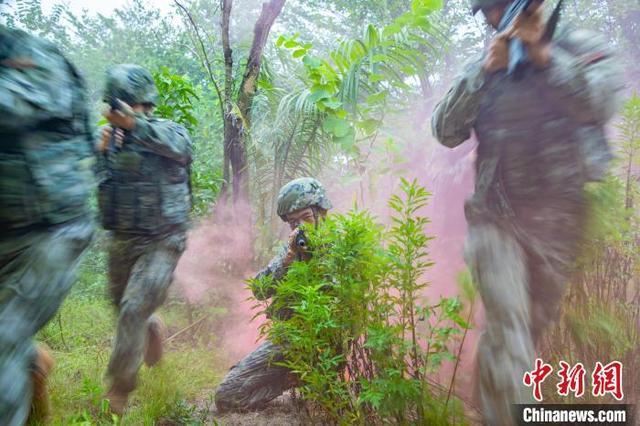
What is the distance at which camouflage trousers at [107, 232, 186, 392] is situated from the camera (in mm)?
2480

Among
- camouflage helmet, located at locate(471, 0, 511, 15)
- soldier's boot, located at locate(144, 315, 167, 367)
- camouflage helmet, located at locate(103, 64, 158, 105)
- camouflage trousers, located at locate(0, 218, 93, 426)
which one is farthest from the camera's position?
soldier's boot, located at locate(144, 315, 167, 367)

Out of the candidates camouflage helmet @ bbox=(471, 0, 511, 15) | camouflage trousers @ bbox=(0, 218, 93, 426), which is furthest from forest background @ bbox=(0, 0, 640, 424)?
camouflage trousers @ bbox=(0, 218, 93, 426)

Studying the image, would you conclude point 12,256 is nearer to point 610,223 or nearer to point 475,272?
point 475,272

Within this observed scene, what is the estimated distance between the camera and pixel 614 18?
6344 millimetres

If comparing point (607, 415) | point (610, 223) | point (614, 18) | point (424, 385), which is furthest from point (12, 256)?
point (614, 18)

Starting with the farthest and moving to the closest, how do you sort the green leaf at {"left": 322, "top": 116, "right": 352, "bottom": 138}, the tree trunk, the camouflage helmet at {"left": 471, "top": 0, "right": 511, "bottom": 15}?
the tree trunk < the green leaf at {"left": 322, "top": 116, "right": 352, "bottom": 138} < the camouflage helmet at {"left": 471, "top": 0, "right": 511, "bottom": 15}

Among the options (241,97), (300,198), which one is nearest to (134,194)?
(300,198)

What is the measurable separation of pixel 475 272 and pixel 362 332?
20.2 inches

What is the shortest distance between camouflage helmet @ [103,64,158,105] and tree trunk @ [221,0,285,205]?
1.95 m

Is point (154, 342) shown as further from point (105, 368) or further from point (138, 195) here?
point (138, 195)

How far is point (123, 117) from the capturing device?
2590 millimetres

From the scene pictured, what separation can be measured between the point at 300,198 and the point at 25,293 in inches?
54.6

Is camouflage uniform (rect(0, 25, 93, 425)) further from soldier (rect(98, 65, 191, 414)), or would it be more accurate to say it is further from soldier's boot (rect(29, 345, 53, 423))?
soldier (rect(98, 65, 191, 414))

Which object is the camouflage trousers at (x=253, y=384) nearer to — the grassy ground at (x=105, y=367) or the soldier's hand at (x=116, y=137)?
the grassy ground at (x=105, y=367)
